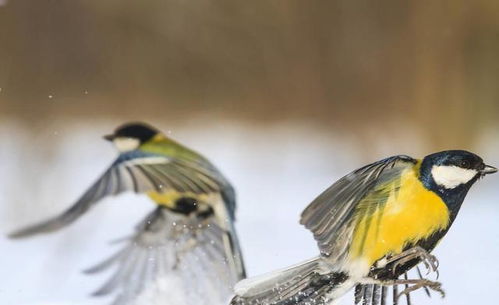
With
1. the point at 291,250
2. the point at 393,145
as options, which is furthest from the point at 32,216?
the point at 393,145

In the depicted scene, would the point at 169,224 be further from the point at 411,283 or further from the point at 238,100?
the point at 411,283

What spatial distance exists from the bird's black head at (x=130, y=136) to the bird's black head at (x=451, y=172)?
1.13ft

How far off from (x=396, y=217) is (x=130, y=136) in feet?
1.13

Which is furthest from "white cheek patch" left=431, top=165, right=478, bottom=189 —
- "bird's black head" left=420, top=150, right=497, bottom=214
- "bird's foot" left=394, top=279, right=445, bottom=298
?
"bird's foot" left=394, top=279, right=445, bottom=298

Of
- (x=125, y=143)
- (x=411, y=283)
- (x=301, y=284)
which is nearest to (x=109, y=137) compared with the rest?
(x=125, y=143)

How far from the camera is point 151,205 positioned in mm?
1141

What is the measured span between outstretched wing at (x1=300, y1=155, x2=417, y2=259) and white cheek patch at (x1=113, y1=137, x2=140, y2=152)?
0.23 m

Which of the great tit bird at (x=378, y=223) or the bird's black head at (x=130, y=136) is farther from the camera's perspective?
the bird's black head at (x=130, y=136)

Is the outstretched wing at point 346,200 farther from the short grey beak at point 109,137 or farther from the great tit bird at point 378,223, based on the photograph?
the short grey beak at point 109,137

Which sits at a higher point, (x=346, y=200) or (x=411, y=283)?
(x=346, y=200)

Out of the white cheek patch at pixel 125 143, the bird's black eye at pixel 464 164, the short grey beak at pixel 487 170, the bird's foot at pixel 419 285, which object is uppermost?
the white cheek patch at pixel 125 143

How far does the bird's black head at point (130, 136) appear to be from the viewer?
1.14m

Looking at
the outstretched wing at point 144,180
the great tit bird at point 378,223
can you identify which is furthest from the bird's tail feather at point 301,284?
the outstretched wing at point 144,180

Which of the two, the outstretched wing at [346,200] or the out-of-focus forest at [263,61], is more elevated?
the out-of-focus forest at [263,61]
